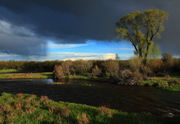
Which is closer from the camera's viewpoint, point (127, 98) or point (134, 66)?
point (127, 98)

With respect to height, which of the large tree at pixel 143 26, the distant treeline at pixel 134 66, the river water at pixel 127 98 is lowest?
the river water at pixel 127 98

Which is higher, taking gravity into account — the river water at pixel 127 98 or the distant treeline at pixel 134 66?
the distant treeline at pixel 134 66

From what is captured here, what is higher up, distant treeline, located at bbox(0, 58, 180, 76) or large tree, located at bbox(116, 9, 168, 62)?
large tree, located at bbox(116, 9, 168, 62)

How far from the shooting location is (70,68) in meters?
78.2

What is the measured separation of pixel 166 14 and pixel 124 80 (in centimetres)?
2545

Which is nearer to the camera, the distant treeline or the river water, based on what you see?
the river water

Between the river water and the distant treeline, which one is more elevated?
the distant treeline

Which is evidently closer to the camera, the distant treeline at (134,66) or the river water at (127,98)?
the river water at (127,98)

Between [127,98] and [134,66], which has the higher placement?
[134,66]

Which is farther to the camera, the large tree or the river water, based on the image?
the large tree

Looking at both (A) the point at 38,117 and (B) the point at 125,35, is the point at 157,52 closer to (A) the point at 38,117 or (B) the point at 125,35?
(B) the point at 125,35

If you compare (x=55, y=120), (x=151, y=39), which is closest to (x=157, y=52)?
(x=151, y=39)

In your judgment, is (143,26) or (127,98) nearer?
(127,98)

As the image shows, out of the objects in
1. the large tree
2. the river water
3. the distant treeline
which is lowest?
the river water
